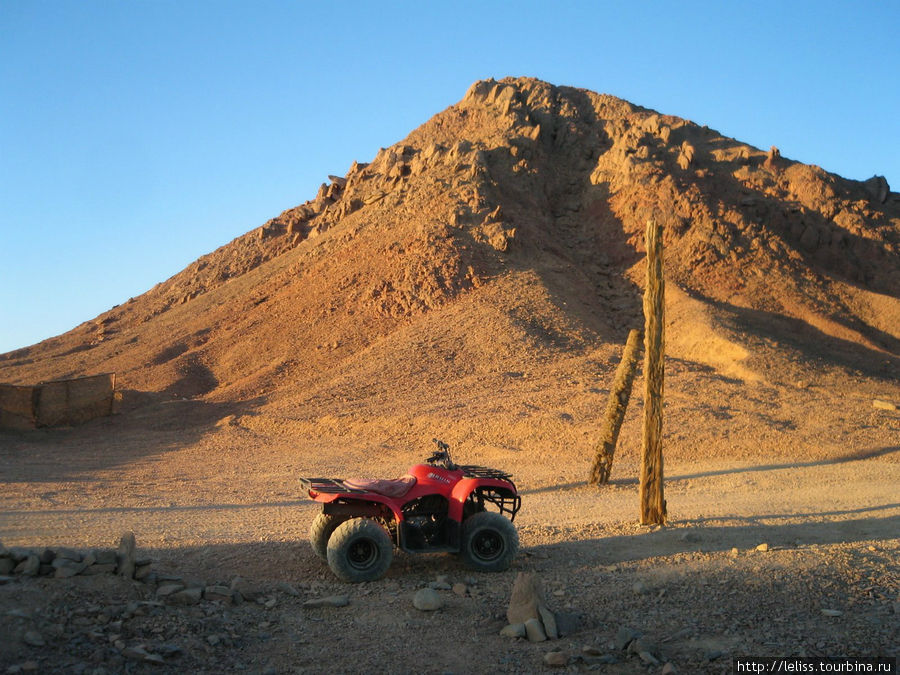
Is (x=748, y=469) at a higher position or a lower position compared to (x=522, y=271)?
lower

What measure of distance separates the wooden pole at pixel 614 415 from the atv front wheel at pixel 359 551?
7.02m

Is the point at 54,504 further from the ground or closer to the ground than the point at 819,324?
closer to the ground

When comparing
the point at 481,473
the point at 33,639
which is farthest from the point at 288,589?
the point at 481,473

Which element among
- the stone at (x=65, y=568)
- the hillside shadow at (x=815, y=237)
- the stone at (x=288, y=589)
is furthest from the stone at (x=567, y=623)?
the hillside shadow at (x=815, y=237)

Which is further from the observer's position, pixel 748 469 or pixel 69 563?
pixel 748 469

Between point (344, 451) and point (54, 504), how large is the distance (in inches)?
271

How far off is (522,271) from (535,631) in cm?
2465

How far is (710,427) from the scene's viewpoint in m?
16.6

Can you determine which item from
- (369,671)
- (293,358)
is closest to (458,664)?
(369,671)

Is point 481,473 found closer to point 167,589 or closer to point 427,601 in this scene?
point 427,601

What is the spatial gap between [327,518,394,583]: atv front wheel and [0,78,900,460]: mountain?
475 inches

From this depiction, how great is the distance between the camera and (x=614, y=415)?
44.9ft

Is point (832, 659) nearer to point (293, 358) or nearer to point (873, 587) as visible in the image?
point (873, 587)

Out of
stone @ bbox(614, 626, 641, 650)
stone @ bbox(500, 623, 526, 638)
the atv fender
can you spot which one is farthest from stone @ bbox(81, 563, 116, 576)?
stone @ bbox(614, 626, 641, 650)
